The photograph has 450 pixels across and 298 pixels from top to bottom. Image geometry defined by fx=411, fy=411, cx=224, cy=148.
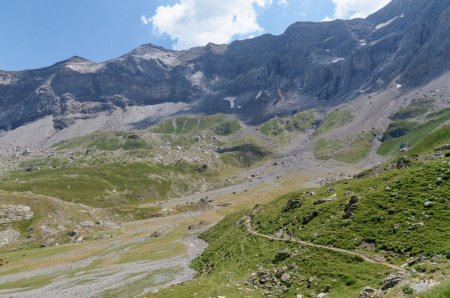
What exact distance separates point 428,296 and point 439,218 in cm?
2802

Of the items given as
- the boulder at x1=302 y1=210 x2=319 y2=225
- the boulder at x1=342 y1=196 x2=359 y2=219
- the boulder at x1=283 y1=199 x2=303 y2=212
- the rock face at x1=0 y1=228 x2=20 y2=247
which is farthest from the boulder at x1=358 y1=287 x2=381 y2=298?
the rock face at x1=0 y1=228 x2=20 y2=247

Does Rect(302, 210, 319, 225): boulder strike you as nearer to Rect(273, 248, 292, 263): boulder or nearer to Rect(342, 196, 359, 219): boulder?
Rect(342, 196, 359, 219): boulder

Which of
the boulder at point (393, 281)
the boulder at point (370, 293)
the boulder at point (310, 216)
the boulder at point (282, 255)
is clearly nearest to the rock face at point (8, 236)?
the boulder at point (310, 216)

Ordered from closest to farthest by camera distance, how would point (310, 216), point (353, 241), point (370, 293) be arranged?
point (370, 293)
point (353, 241)
point (310, 216)

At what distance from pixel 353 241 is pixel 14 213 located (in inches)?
5763

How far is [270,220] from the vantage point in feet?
247

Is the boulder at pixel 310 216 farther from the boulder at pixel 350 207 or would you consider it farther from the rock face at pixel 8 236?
the rock face at pixel 8 236

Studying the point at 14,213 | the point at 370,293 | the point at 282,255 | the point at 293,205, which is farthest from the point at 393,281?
the point at 14,213

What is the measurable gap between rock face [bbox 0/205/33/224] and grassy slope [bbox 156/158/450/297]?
116469 millimetres

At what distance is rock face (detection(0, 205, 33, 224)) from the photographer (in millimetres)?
156875

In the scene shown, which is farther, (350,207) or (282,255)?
(350,207)

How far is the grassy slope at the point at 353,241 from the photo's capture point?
42.8 meters

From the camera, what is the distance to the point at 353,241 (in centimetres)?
5056

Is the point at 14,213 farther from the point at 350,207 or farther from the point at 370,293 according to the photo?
the point at 370,293
